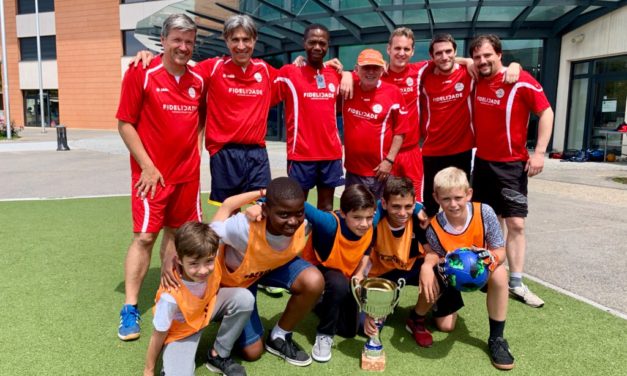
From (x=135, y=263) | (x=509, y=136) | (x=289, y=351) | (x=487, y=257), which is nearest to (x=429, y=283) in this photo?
(x=487, y=257)

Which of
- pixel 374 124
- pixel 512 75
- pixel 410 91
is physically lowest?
pixel 374 124

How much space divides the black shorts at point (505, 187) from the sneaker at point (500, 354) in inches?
51.6

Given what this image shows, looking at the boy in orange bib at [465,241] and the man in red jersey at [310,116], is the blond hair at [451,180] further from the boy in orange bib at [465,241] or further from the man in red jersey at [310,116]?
the man in red jersey at [310,116]

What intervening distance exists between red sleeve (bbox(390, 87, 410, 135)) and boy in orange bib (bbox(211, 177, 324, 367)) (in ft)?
4.94

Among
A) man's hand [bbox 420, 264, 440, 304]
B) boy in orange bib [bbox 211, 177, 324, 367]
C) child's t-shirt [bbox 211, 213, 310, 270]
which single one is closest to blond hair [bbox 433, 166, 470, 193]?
man's hand [bbox 420, 264, 440, 304]

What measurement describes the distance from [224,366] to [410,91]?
9.03ft

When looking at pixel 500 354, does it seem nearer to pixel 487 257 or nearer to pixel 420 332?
pixel 420 332

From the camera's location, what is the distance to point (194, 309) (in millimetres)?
2623

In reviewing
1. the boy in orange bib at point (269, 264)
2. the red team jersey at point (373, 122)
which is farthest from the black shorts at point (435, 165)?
the boy in orange bib at point (269, 264)

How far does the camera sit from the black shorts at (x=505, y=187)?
3.97 m

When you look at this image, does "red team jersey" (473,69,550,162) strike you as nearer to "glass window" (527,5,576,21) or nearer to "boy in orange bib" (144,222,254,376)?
"boy in orange bib" (144,222,254,376)

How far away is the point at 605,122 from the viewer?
14.7 meters

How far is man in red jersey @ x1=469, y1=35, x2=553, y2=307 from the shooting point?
3.91 m

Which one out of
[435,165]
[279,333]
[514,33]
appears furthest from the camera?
→ [514,33]
